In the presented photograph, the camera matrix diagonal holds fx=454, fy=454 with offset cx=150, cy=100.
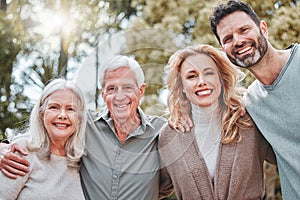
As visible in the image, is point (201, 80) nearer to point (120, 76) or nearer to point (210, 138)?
point (210, 138)

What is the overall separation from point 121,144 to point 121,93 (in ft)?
0.92

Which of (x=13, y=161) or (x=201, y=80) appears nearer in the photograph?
(x=13, y=161)

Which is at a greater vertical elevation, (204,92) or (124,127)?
(204,92)

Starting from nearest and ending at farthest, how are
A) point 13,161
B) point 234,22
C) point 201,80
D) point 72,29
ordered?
1. point 13,161
2. point 201,80
3. point 234,22
4. point 72,29

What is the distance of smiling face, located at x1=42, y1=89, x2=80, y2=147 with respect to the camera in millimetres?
2369

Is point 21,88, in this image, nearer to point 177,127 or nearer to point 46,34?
point 46,34

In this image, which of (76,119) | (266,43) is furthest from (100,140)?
(266,43)

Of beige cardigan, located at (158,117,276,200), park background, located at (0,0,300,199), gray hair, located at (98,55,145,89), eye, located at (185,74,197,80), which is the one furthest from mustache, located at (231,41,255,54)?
park background, located at (0,0,300,199)

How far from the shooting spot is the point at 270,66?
2.43 metres

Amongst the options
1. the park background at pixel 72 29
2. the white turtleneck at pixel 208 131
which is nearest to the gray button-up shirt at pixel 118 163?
the white turtleneck at pixel 208 131

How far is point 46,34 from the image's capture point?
819cm

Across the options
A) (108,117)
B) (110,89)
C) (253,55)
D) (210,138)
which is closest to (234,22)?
(253,55)

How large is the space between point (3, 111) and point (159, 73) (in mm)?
5183

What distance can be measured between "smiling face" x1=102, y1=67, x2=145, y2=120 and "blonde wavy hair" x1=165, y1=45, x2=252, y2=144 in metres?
0.21
